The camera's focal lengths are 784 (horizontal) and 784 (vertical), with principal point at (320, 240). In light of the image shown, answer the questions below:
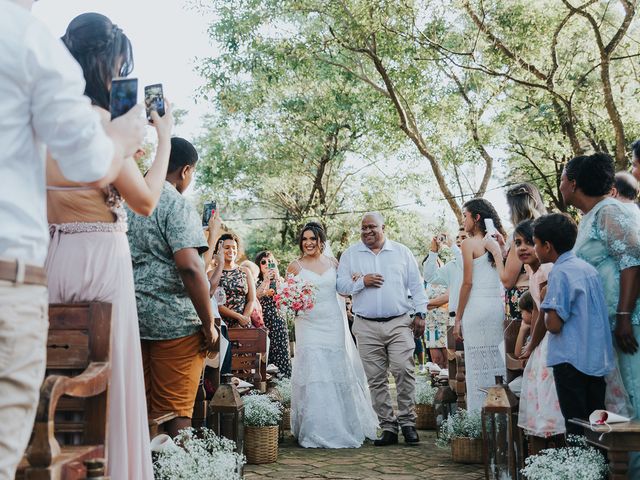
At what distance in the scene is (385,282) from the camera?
9.08 meters

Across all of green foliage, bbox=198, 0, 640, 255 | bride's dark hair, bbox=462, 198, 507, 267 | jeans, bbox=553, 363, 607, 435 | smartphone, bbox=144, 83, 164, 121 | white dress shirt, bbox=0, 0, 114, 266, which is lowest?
jeans, bbox=553, 363, 607, 435

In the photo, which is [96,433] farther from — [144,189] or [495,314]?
[495,314]

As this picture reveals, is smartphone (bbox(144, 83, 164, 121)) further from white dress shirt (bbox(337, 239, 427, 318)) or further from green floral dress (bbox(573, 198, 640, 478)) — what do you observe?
white dress shirt (bbox(337, 239, 427, 318))

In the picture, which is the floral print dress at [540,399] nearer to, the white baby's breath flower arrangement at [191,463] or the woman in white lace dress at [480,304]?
the woman in white lace dress at [480,304]

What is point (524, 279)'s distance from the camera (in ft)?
23.0

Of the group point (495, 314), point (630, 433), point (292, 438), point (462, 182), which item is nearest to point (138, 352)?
point (630, 433)

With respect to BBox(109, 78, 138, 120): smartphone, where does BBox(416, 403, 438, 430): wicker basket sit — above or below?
below

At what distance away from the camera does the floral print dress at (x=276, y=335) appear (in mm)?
12006

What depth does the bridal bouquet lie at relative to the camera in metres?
8.99

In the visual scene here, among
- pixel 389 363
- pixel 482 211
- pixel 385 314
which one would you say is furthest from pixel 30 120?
pixel 389 363

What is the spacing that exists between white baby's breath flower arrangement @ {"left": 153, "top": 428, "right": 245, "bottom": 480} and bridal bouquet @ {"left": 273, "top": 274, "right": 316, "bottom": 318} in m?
4.02

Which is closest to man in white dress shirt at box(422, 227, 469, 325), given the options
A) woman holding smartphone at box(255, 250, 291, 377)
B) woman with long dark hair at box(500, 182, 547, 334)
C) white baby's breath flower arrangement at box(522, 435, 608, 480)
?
woman holding smartphone at box(255, 250, 291, 377)

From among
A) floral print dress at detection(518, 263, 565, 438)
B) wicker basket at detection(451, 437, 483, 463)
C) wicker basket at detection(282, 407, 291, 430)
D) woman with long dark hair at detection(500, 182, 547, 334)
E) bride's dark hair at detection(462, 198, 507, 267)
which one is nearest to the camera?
floral print dress at detection(518, 263, 565, 438)

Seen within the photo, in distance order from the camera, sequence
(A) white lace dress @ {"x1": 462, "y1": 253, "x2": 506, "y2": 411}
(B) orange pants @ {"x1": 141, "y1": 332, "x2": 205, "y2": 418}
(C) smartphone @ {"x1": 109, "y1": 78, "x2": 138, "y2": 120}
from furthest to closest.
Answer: (A) white lace dress @ {"x1": 462, "y1": 253, "x2": 506, "y2": 411}
(B) orange pants @ {"x1": 141, "y1": 332, "x2": 205, "y2": 418}
(C) smartphone @ {"x1": 109, "y1": 78, "x2": 138, "y2": 120}
